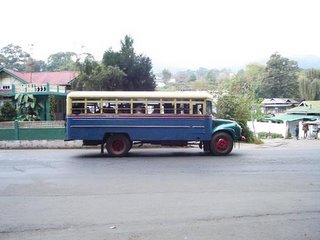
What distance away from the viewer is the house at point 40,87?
31.7 metres

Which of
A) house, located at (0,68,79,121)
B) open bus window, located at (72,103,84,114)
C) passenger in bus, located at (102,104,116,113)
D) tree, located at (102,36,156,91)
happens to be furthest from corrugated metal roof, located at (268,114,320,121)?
open bus window, located at (72,103,84,114)

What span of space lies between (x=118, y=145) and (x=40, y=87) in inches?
677

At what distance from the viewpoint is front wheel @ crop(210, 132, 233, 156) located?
649 inches

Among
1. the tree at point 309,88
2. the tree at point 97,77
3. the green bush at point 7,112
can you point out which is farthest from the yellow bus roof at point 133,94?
the tree at point 309,88

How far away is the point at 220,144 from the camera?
54.2ft

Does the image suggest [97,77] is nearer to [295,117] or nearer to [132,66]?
[132,66]

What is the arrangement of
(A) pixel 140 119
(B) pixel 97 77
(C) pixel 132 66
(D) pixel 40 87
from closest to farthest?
1. (A) pixel 140 119
2. (D) pixel 40 87
3. (B) pixel 97 77
4. (C) pixel 132 66

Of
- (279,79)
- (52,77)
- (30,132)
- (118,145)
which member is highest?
(279,79)

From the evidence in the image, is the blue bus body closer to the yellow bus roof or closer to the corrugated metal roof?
the yellow bus roof

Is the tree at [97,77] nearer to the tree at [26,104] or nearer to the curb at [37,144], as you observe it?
the tree at [26,104]

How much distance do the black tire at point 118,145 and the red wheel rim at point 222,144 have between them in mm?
3435

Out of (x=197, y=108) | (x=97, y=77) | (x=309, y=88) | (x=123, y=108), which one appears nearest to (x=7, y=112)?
(x=97, y=77)

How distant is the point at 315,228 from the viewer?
6.44 metres

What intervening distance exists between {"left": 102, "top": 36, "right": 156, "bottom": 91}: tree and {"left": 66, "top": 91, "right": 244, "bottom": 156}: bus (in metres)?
22.2
